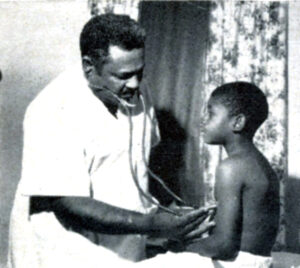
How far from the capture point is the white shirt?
111 centimetres

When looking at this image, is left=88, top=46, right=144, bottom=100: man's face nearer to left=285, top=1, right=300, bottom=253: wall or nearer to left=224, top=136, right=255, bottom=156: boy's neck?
left=224, top=136, right=255, bottom=156: boy's neck

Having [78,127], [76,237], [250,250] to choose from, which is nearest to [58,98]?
[78,127]

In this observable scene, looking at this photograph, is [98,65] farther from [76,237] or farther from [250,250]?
[250,250]

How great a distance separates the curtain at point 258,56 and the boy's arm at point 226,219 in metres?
1.00

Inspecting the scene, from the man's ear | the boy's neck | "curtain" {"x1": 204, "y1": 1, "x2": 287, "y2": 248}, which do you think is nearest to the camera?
the man's ear

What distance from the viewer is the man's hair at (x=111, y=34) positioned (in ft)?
3.83

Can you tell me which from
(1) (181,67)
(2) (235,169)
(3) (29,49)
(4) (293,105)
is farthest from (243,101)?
(3) (29,49)

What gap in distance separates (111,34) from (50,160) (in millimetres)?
327

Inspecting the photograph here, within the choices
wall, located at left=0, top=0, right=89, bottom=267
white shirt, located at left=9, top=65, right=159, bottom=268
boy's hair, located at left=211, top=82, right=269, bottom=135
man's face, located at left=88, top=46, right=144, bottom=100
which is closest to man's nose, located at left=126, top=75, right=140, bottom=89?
man's face, located at left=88, top=46, right=144, bottom=100

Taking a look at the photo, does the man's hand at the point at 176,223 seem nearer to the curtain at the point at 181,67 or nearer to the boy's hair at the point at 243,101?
the boy's hair at the point at 243,101

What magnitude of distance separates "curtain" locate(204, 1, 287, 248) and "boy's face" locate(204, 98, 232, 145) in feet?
2.68

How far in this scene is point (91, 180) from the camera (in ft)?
3.91

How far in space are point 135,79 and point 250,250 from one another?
55 cm

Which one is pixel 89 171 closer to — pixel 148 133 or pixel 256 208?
pixel 148 133
